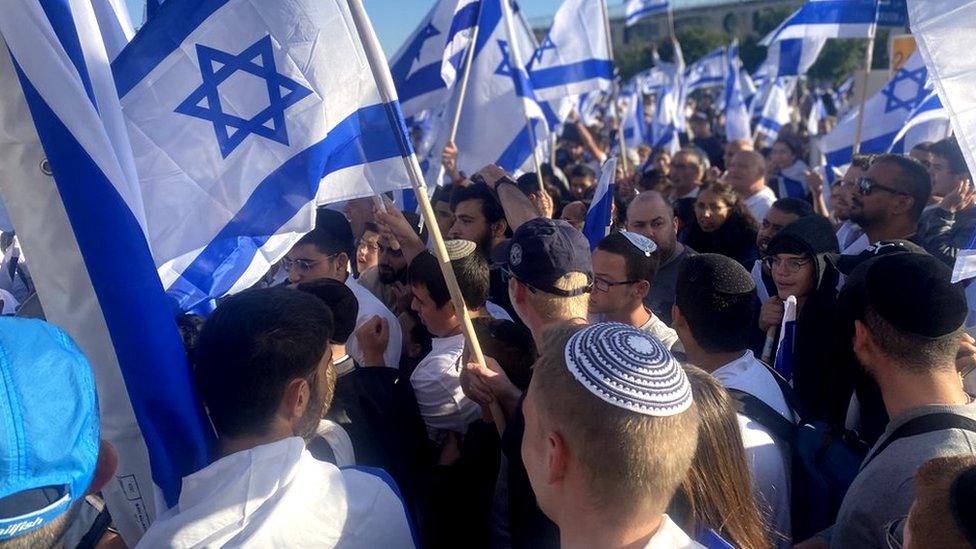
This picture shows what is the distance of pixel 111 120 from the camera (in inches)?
85.9

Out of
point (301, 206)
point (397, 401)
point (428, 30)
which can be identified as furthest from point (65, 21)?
point (428, 30)

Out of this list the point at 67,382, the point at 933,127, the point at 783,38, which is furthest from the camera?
the point at 783,38

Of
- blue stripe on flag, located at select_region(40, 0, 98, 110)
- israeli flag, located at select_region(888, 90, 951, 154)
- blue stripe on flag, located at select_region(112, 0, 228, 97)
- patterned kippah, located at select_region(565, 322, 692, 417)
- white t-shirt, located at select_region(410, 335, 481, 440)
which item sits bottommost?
israeli flag, located at select_region(888, 90, 951, 154)

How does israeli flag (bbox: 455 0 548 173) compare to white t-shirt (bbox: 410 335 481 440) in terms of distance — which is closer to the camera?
white t-shirt (bbox: 410 335 481 440)

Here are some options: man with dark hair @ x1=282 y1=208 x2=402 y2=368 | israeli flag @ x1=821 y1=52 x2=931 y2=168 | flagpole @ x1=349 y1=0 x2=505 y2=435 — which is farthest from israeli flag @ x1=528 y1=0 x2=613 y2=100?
flagpole @ x1=349 y1=0 x2=505 y2=435

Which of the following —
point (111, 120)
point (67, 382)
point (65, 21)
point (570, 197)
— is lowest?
point (570, 197)

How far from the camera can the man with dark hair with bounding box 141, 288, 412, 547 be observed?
5.90 ft

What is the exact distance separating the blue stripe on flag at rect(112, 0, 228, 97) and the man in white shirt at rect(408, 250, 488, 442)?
131 centimetres

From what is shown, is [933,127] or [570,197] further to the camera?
[570,197]

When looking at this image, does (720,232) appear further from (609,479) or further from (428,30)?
(609,479)

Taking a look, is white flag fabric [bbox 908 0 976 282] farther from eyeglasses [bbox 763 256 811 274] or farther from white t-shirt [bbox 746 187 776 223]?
white t-shirt [bbox 746 187 776 223]

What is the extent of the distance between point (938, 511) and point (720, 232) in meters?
4.63

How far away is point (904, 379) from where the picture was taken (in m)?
2.26

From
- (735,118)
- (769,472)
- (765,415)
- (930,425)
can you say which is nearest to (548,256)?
(765,415)
